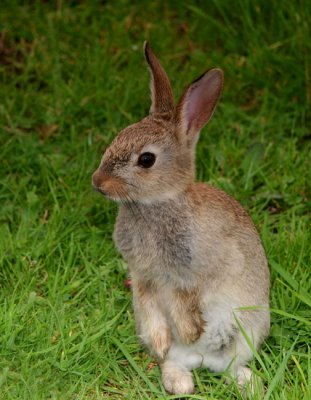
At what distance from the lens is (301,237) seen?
187 inches

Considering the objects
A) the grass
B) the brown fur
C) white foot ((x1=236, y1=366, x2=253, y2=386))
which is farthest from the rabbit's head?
white foot ((x1=236, y1=366, x2=253, y2=386))

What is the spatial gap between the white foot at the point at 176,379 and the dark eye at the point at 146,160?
3.33 feet

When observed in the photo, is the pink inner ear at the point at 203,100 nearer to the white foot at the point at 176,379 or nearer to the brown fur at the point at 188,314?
the brown fur at the point at 188,314

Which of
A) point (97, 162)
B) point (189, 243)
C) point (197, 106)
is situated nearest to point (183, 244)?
point (189, 243)

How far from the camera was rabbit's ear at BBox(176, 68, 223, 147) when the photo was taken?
398 centimetres

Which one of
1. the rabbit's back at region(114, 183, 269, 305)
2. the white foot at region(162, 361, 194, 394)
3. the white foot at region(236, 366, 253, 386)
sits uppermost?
the rabbit's back at region(114, 183, 269, 305)

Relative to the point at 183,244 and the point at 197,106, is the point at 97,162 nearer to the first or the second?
the point at 197,106

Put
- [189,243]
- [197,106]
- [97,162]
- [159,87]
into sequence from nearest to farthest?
1. [189,243]
2. [197,106]
3. [159,87]
4. [97,162]

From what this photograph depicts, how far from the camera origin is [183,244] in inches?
154

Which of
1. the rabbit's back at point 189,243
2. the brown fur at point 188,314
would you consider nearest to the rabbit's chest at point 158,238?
the rabbit's back at point 189,243

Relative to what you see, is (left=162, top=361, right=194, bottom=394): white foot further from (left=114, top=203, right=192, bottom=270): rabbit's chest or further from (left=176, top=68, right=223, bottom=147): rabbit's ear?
(left=176, top=68, right=223, bottom=147): rabbit's ear

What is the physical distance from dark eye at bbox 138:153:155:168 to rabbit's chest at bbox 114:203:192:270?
0.22 meters

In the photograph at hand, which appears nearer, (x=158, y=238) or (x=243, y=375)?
(x=158, y=238)

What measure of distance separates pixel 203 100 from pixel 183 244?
68 cm
